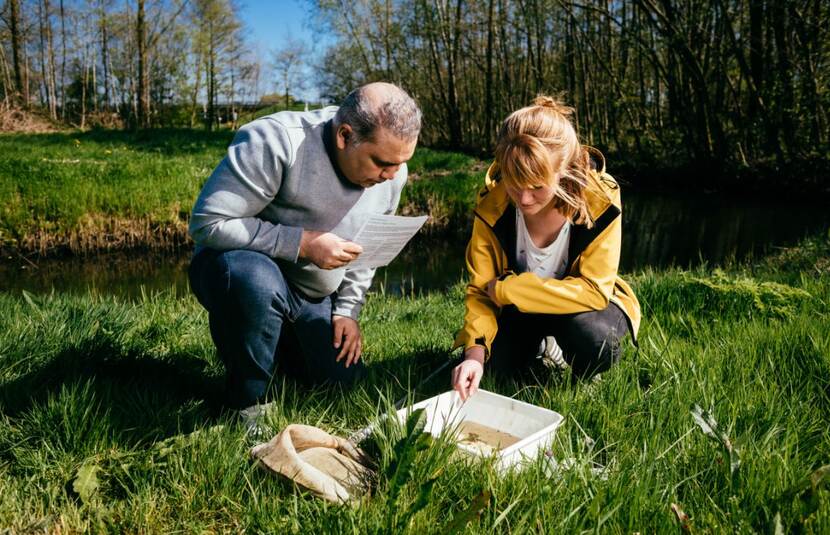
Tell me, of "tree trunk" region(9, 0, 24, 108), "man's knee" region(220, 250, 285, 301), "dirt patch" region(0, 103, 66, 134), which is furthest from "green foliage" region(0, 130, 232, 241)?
"tree trunk" region(9, 0, 24, 108)

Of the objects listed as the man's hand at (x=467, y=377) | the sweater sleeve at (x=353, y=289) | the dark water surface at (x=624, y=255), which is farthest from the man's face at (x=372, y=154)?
the dark water surface at (x=624, y=255)

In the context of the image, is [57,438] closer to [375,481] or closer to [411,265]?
[375,481]

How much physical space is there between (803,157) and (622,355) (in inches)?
424

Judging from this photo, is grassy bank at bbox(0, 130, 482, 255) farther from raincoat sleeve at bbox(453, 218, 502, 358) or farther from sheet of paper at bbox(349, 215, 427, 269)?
raincoat sleeve at bbox(453, 218, 502, 358)

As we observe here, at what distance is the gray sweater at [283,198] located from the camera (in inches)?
89.4

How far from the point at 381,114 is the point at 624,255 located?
6.77 m

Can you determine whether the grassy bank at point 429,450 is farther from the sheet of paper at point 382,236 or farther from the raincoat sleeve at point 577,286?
the sheet of paper at point 382,236

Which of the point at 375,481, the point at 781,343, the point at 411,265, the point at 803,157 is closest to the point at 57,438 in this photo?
the point at 375,481

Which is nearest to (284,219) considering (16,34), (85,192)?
(85,192)

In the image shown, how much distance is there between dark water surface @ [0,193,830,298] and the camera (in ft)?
22.4

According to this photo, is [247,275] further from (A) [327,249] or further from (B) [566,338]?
(B) [566,338]

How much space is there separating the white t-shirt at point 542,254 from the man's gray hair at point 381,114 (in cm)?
63

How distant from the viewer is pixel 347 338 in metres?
2.60

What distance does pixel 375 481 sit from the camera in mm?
1803
